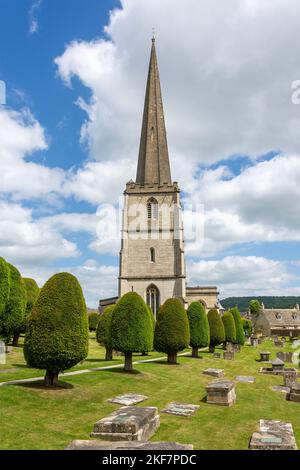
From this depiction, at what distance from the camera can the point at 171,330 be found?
23.2 m

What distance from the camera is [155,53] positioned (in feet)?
192

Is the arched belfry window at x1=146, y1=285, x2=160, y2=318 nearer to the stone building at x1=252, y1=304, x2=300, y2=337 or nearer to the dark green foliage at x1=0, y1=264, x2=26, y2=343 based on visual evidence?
the dark green foliage at x1=0, y1=264, x2=26, y2=343

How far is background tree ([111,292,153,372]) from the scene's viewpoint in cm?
1856

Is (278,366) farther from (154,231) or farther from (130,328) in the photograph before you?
(154,231)

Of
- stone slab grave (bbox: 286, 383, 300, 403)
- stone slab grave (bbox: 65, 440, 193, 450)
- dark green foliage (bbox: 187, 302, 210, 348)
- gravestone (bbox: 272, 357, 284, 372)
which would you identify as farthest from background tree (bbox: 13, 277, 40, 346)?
stone slab grave (bbox: 65, 440, 193, 450)

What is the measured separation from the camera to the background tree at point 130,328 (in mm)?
18562

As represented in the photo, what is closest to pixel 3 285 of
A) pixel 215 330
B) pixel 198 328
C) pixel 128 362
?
pixel 128 362

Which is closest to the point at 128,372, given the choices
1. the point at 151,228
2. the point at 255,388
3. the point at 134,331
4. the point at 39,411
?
the point at 134,331

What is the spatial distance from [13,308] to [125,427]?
17171 mm

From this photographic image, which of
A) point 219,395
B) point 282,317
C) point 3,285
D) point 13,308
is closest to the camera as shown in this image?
point 219,395

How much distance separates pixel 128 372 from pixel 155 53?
52.4 metres

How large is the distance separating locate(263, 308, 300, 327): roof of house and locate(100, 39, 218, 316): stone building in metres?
29.4

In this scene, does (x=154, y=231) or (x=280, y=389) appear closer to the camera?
(x=280, y=389)
